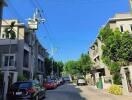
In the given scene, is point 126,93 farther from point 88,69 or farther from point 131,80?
point 88,69

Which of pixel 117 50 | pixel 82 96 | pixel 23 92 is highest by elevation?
pixel 117 50

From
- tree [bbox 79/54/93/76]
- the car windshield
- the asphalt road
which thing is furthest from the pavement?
tree [bbox 79/54/93/76]

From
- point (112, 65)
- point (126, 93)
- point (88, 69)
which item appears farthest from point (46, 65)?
point (126, 93)

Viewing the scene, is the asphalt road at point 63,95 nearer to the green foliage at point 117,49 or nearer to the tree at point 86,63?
the green foliage at point 117,49

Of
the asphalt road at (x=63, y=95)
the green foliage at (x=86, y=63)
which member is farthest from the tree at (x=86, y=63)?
the asphalt road at (x=63, y=95)

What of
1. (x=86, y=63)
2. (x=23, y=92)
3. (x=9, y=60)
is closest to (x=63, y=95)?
(x=23, y=92)

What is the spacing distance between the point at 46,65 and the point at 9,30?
34.6 metres

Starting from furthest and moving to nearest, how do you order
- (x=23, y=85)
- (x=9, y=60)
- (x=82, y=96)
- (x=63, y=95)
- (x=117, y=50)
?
1. (x=9, y=60)
2. (x=117, y=50)
3. (x=63, y=95)
4. (x=82, y=96)
5. (x=23, y=85)

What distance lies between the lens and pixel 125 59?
2784 cm

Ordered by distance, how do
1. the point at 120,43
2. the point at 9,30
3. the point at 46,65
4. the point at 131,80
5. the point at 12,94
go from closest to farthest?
1. the point at 12,94
2. the point at 131,80
3. the point at 120,43
4. the point at 9,30
5. the point at 46,65

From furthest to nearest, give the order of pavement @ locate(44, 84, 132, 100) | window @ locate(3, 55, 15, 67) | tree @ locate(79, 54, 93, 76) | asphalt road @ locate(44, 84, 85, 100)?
tree @ locate(79, 54, 93, 76) → window @ locate(3, 55, 15, 67) → asphalt road @ locate(44, 84, 85, 100) → pavement @ locate(44, 84, 132, 100)

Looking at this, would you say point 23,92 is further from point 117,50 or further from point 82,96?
point 117,50

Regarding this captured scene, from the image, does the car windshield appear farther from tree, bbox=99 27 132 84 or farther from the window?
the window

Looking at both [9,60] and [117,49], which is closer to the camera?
[117,49]
